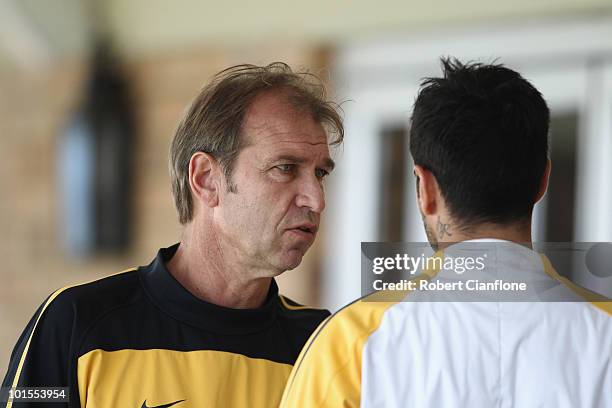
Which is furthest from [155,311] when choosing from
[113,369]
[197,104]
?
[197,104]

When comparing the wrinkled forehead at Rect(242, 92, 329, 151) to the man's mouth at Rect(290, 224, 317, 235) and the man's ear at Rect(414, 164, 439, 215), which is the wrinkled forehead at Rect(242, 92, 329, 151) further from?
the man's ear at Rect(414, 164, 439, 215)

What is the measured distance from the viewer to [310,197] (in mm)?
1553

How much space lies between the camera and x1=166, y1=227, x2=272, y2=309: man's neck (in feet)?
5.22

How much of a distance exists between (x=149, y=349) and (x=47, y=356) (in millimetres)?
168

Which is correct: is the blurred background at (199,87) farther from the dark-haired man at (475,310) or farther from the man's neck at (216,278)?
the dark-haired man at (475,310)

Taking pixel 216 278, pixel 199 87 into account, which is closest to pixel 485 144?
pixel 216 278

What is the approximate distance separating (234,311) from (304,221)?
21 centimetres

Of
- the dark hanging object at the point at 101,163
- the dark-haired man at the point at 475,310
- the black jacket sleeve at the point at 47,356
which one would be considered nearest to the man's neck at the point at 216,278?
the black jacket sleeve at the point at 47,356

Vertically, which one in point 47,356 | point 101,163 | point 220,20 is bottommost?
point 47,356

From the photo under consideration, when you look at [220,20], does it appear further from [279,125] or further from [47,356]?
[47,356]

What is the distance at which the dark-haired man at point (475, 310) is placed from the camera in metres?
1.13

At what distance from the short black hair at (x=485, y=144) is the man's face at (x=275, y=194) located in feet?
1.25

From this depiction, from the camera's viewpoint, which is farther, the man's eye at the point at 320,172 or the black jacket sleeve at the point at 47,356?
the man's eye at the point at 320,172

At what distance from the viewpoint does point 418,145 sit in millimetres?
1227
